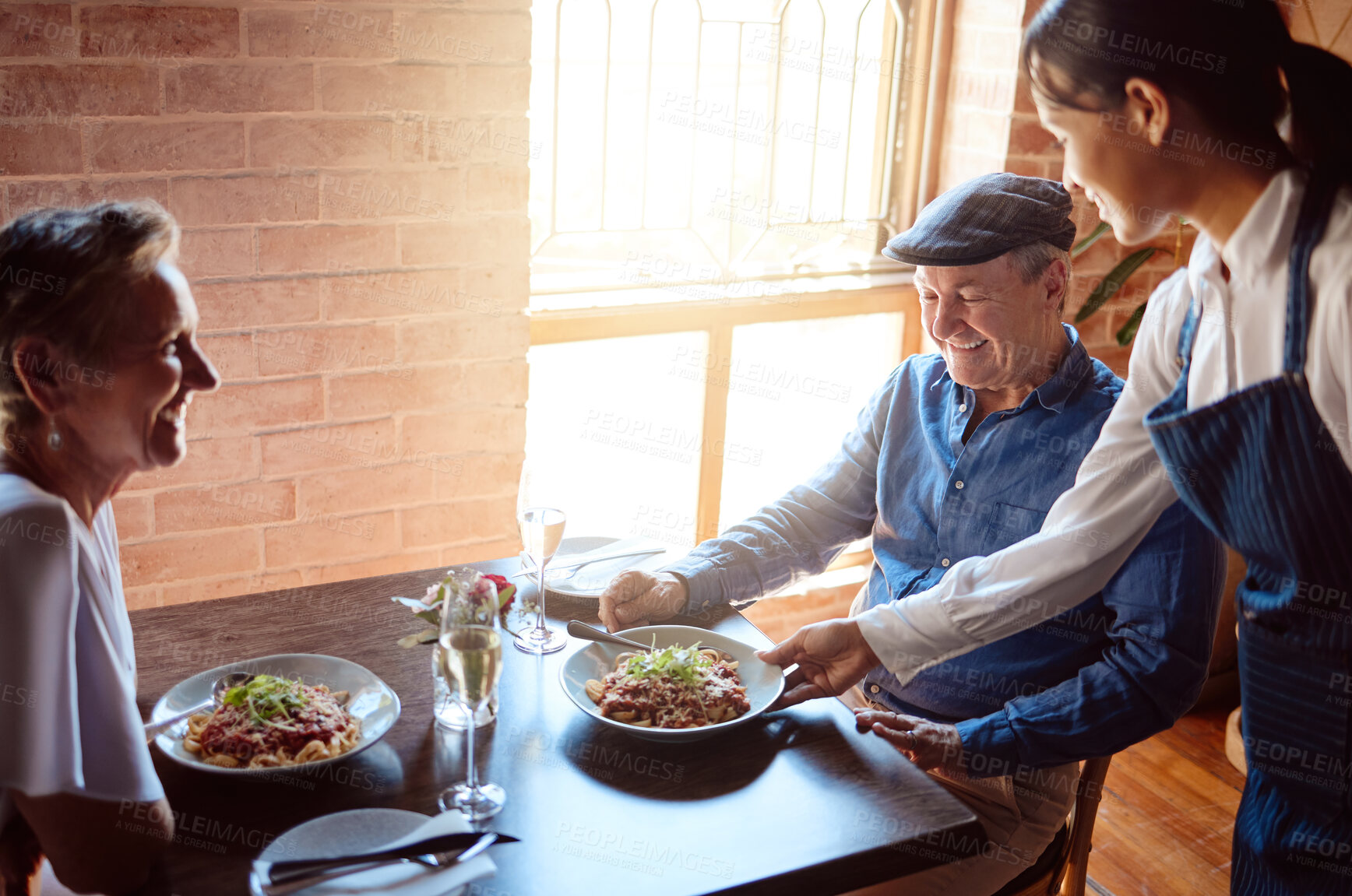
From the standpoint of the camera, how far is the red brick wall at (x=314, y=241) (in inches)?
81.8

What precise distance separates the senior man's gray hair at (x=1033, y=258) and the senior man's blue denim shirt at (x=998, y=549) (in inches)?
5.2

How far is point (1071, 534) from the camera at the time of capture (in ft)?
5.05

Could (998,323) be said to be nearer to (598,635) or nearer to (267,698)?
(598,635)

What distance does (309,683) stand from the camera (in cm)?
145

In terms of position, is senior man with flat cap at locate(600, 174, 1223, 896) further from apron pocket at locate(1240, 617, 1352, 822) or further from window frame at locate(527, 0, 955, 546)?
window frame at locate(527, 0, 955, 546)

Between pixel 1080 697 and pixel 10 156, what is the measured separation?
198 cm

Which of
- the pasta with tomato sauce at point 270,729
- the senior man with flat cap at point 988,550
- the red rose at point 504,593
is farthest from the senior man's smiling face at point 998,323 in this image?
the pasta with tomato sauce at point 270,729

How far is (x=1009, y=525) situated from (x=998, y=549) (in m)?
0.04

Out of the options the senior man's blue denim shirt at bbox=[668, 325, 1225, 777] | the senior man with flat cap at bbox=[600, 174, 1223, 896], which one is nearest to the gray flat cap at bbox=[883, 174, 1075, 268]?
the senior man with flat cap at bbox=[600, 174, 1223, 896]

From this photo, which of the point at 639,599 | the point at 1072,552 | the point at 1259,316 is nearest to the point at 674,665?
the point at 639,599

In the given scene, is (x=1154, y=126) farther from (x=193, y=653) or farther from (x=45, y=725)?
(x=193, y=653)

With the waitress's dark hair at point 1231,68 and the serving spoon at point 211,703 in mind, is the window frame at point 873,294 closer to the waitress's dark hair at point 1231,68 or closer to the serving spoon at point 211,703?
the serving spoon at point 211,703

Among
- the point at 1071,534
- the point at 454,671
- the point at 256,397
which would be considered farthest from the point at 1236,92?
the point at 256,397

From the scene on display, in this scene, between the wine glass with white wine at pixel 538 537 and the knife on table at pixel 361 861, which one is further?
the wine glass with white wine at pixel 538 537
